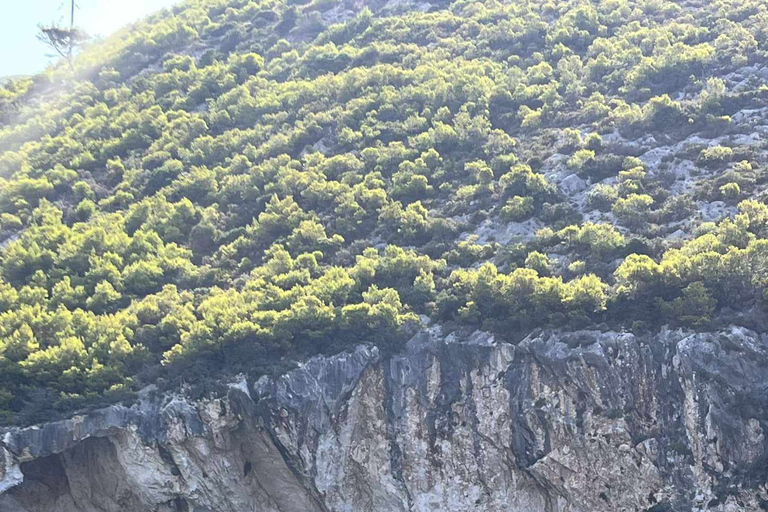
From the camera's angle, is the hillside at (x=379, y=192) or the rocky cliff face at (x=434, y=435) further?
the hillside at (x=379, y=192)

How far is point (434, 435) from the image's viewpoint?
31.9 meters

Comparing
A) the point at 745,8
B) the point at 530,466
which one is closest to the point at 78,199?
the point at 530,466

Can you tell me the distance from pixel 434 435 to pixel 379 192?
1659cm

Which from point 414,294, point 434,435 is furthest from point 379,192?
point 434,435

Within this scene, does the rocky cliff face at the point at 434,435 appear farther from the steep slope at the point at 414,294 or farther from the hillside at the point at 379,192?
the hillside at the point at 379,192

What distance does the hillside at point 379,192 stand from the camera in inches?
1307

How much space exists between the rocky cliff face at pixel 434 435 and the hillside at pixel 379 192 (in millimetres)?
1235

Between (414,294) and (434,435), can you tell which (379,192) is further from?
(434,435)

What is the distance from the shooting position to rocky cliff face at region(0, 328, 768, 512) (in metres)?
28.9

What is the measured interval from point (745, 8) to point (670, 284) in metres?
36.0

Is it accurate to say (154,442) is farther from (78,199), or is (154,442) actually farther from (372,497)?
(78,199)

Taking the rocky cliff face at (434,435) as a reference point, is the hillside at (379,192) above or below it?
above

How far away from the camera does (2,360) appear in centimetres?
3281

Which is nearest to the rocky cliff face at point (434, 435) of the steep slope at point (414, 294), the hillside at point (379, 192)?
the steep slope at point (414, 294)
